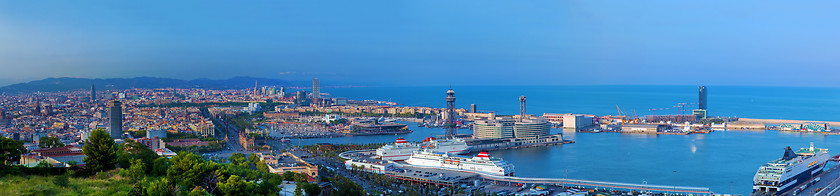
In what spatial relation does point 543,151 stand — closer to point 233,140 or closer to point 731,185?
point 731,185

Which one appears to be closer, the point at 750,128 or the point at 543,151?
the point at 543,151

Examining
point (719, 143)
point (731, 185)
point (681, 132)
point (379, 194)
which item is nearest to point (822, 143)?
point (719, 143)

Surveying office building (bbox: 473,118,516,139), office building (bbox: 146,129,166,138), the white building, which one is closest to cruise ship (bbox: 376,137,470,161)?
office building (bbox: 473,118,516,139)

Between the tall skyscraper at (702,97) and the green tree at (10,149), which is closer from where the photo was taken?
the green tree at (10,149)

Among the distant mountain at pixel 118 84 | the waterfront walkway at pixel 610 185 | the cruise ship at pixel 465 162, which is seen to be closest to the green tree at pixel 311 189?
the waterfront walkway at pixel 610 185

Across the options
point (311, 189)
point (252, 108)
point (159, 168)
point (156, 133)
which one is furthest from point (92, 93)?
point (159, 168)

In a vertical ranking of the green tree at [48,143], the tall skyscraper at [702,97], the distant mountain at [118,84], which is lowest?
the green tree at [48,143]

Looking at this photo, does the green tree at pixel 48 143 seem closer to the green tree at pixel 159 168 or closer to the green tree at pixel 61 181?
the green tree at pixel 159 168

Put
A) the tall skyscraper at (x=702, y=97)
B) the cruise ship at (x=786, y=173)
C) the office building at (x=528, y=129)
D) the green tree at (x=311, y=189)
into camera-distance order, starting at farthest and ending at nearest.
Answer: the tall skyscraper at (x=702, y=97) → the office building at (x=528, y=129) → the cruise ship at (x=786, y=173) → the green tree at (x=311, y=189)
